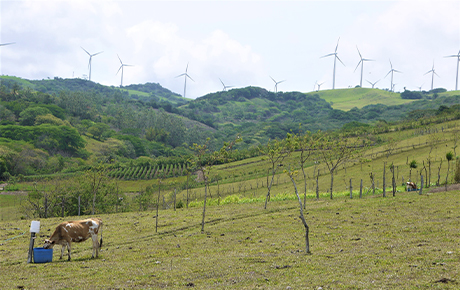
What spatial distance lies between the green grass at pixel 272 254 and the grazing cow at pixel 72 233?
2.77ft

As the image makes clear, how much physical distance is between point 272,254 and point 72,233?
9.35 metres

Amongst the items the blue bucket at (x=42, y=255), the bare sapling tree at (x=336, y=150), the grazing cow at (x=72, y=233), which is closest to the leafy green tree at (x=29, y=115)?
the bare sapling tree at (x=336, y=150)

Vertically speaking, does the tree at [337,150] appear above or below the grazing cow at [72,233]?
above

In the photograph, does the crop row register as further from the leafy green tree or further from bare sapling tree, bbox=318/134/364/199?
the leafy green tree

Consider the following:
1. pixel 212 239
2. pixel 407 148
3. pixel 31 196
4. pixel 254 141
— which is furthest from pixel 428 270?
pixel 254 141

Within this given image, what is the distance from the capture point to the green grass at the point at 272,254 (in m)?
11.8

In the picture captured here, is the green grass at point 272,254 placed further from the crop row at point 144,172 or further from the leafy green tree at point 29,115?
the leafy green tree at point 29,115

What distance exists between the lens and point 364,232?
19312 mm

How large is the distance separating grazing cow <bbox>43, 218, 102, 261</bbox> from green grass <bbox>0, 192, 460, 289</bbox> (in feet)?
2.77

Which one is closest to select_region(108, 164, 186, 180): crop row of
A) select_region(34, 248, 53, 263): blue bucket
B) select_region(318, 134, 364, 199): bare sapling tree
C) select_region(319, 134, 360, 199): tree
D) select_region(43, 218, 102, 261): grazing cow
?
select_region(318, 134, 364, 199): bare sapling tree

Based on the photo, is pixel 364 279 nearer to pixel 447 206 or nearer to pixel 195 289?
pixel 195 289

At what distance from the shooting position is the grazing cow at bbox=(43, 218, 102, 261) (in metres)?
16.8

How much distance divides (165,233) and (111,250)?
17.4 feet

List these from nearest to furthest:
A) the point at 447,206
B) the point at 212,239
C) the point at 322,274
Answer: the point at 322,274 < the point at 212,239 < the point at 447,206
